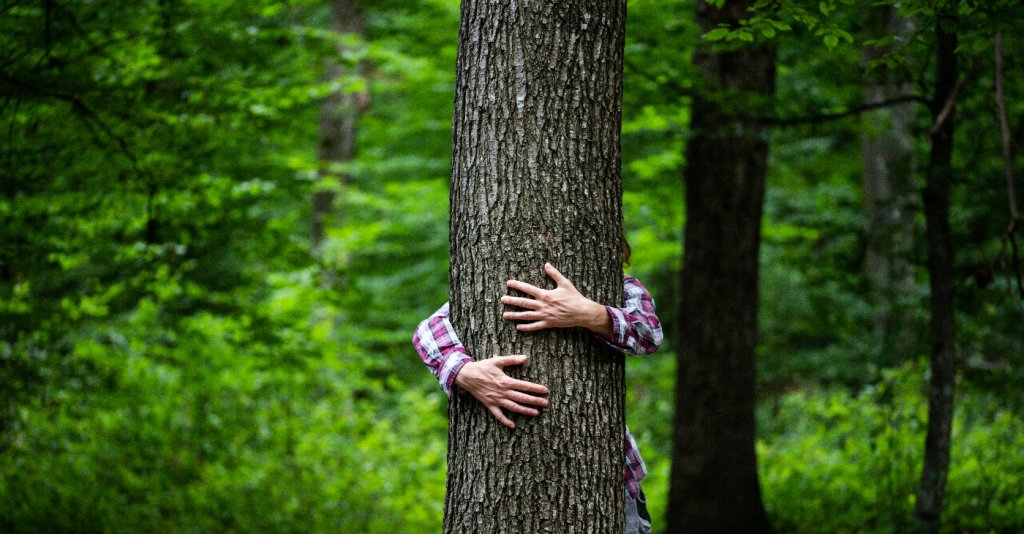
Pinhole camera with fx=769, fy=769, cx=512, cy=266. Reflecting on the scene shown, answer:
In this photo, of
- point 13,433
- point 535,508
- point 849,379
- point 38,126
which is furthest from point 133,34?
point 849,379

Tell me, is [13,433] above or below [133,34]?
below

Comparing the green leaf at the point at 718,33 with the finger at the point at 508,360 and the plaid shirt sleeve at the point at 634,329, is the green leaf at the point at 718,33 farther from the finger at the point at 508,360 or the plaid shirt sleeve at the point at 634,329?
the finger at the point at 508,360

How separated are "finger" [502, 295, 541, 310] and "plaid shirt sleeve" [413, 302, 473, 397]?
0.26 meters

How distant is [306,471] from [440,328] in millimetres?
5403

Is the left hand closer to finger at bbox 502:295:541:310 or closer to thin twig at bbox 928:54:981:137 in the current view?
finger at bbox 502:295:541:310

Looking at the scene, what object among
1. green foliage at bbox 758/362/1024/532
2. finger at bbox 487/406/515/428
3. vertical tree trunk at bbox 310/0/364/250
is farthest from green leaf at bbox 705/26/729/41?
vertical tree trunk at bbox 310/0/364/250

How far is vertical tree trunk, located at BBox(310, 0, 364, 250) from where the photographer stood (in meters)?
11.6

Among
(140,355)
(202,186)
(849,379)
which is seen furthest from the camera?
(849,379)

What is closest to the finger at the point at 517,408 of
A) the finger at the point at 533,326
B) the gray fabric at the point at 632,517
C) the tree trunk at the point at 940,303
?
the finger at the point at 533,326

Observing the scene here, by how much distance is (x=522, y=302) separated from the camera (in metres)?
2.69

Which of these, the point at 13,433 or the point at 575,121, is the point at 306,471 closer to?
the point at 13,433

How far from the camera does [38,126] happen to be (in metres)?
5.05

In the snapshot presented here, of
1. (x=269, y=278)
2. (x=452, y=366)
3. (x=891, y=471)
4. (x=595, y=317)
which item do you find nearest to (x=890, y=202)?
(x=891, y=471)

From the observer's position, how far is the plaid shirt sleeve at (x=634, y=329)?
9.11 ft
